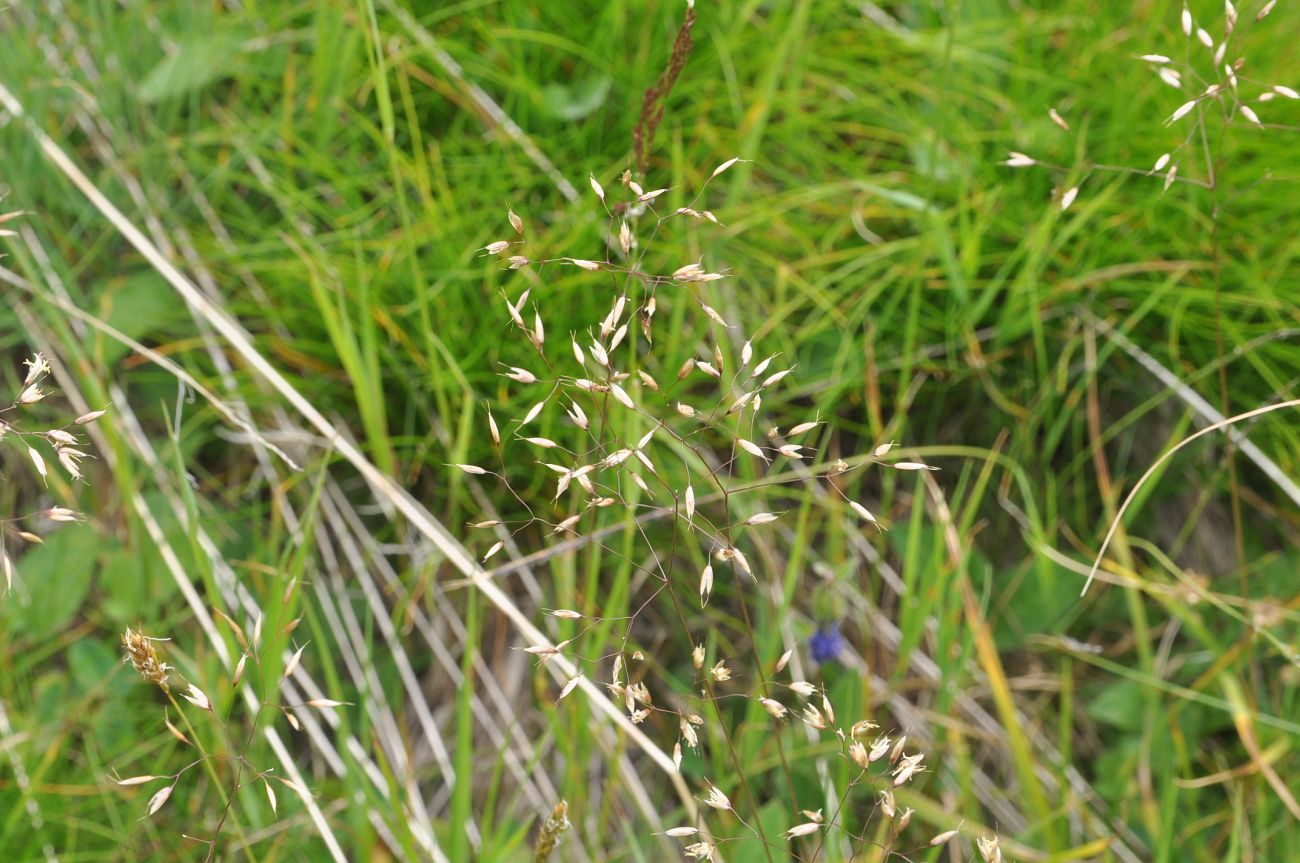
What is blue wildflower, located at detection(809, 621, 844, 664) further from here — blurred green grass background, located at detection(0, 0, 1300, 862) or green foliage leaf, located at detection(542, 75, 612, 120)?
green foliage leaf, located at detection(542, 75, 612, 120)

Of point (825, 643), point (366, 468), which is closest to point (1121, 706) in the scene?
point (825, 643)

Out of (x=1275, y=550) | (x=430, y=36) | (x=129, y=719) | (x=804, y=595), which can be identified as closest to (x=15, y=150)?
(x=430, y=36)

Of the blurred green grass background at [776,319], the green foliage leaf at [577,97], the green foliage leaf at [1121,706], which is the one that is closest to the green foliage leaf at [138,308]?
the blurred green grass background at [776,319]

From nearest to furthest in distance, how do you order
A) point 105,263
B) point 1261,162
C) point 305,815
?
1. point 305,815
2. point 1261,162
3. point 105,263

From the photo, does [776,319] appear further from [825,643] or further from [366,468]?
[366,468]

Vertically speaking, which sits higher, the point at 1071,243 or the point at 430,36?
the point at 430,36

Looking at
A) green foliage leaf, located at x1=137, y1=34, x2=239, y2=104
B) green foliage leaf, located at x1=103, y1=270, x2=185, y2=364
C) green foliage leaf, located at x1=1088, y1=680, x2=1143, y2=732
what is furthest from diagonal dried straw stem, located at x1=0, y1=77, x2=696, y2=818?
green foliage leaf, located at x1=1088, y1=680, x2=1143, y2=732

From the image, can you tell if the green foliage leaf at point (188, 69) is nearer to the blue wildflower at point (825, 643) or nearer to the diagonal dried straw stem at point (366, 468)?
the diagonal dried straw stem at point (366, 468)

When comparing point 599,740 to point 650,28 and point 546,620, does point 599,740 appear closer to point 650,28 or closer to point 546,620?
point 546,620
